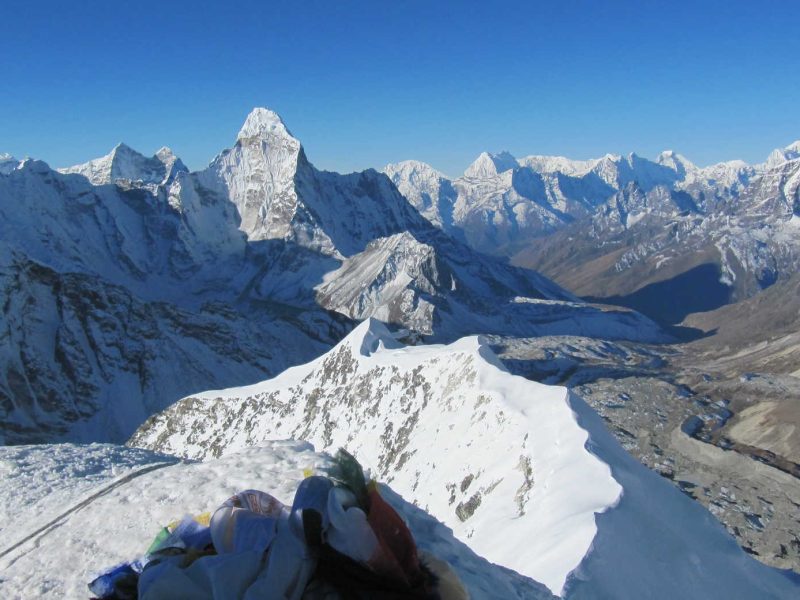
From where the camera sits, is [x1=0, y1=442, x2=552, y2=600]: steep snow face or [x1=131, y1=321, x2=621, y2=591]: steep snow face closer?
[x1=0, y1=442, x2=552, y2=600]: steep snow face

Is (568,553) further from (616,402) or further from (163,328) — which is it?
(163,328)

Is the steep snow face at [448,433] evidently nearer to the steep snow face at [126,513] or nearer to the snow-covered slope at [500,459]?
the snow-covered slope at [500,459]

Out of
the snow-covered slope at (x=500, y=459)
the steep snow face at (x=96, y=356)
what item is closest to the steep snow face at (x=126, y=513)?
the snow-covered slope at (x=500, y=459)

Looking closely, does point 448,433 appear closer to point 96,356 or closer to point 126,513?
point 126,513

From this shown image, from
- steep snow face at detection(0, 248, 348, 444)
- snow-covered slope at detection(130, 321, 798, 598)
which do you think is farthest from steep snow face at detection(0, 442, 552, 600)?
steep snow face at detection(0, 248, 348, 444)

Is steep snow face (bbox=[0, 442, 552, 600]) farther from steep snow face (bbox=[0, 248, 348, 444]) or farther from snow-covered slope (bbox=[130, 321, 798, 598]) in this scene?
steep snow face (bbox=[0, 248, 348, 444])

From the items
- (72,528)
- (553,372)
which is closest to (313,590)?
(72,528)
